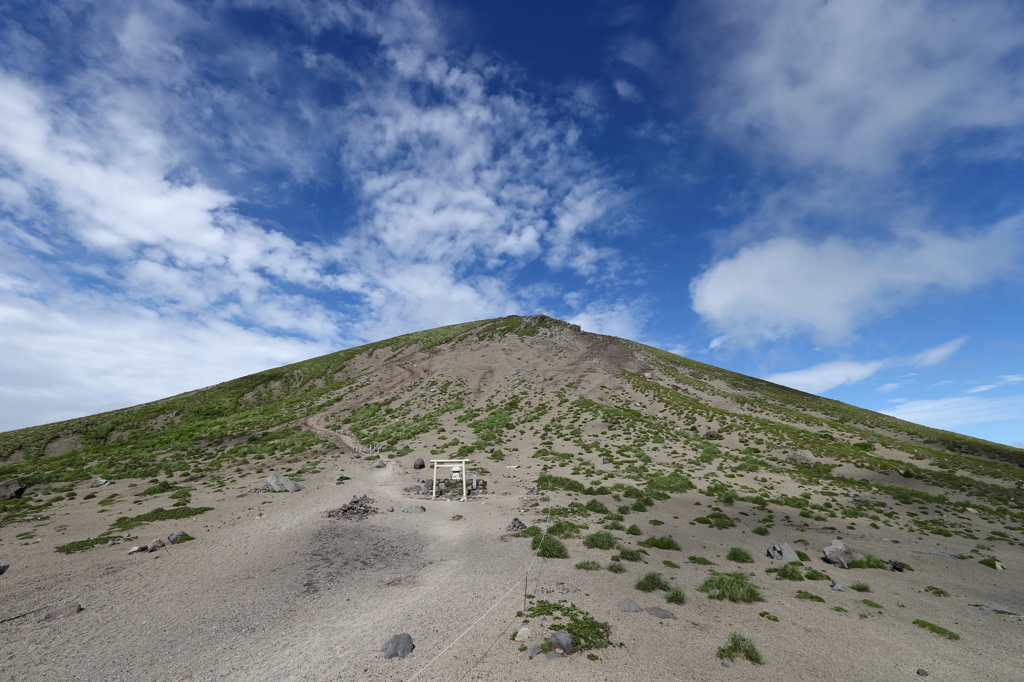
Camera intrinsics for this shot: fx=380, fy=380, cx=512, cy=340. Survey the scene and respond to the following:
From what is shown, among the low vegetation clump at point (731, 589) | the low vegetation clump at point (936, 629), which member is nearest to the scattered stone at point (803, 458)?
the low vegetation clump at point (936, 629)

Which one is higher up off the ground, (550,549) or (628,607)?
(550,549)

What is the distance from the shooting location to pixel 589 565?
1788 cm

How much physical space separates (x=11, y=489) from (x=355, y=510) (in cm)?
2908

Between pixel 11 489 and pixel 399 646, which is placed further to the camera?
pixel 11 489

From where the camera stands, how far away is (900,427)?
66.0 meters

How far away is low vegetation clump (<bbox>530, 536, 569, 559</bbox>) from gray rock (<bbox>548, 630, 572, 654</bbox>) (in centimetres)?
744

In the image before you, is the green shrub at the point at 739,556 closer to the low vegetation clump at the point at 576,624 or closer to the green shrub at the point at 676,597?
Answer: the green shrub at the point at 676,597

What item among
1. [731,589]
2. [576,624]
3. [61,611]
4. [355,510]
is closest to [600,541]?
[731,589]

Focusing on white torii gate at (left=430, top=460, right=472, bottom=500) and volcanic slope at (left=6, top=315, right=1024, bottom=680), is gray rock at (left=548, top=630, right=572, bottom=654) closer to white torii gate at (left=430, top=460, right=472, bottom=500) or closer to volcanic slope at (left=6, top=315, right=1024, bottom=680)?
volcanic slope at (left=6, top=315, right=1024, bottom=680)

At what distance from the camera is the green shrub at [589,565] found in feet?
58.3

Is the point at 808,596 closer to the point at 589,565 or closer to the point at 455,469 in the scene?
the point at 589,565

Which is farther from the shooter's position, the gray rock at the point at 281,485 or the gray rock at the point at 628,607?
the gray rock at the point at 281,485

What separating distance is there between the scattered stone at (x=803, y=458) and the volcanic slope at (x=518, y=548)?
0.77 feet

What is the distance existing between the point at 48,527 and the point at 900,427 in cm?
10493
